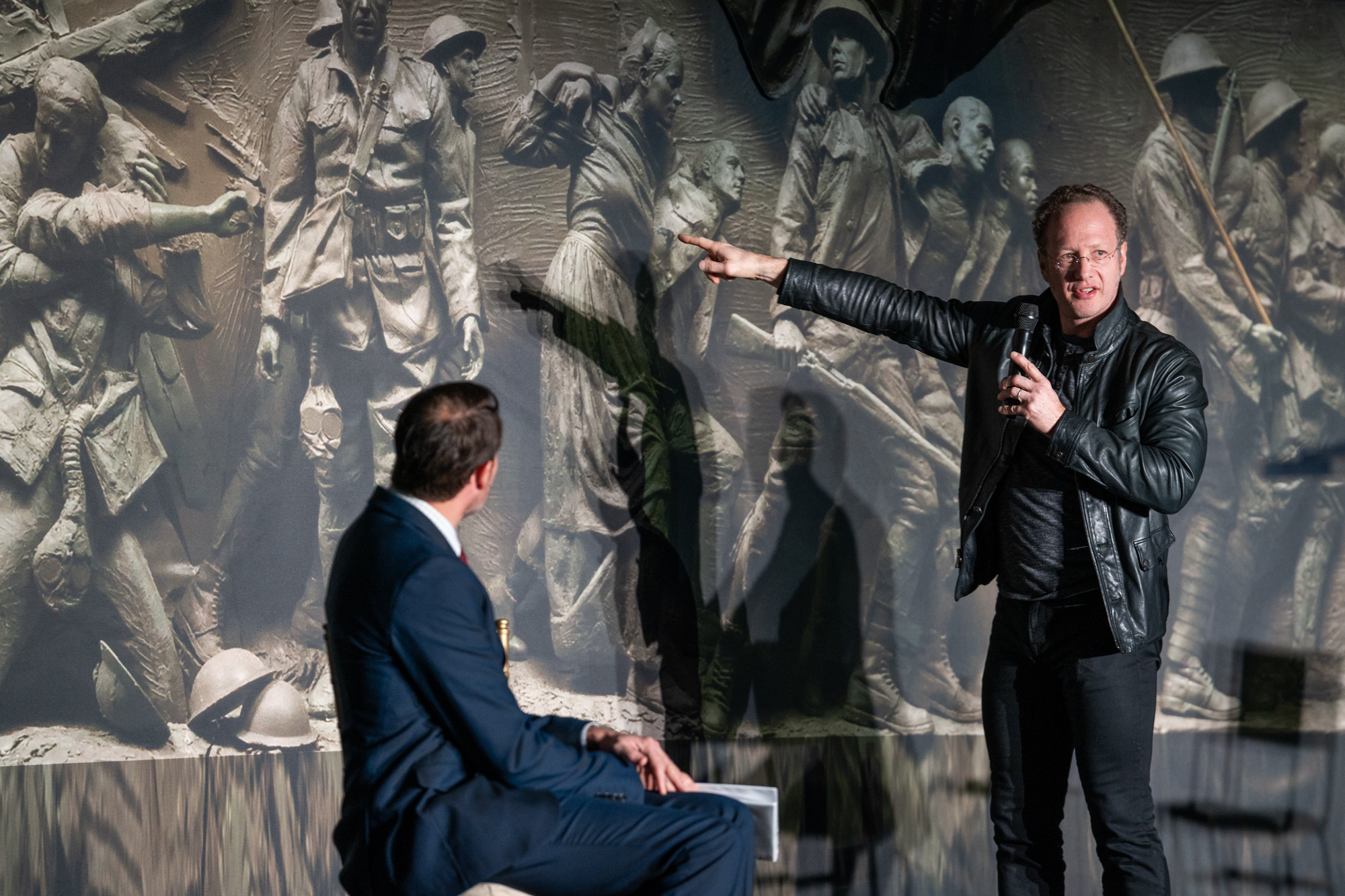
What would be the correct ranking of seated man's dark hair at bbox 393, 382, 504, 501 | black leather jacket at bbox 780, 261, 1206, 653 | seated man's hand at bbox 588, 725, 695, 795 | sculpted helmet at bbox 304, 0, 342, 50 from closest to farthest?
seated man's dark hair at bbox 393, 382, 504, 501 < seated man's hand at bbox 588, 725, 695, 795 < black leather jacket at bbox 780, 261, 1206, 653 < sculpted helmet at bbox 304, 0, 342, 50

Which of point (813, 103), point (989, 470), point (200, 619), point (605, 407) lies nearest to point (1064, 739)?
point (989, 470)

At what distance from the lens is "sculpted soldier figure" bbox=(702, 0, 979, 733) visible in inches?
136

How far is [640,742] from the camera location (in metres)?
1.92

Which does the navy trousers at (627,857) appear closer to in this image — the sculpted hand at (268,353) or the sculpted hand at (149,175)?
the sculpted hand at (268,353)

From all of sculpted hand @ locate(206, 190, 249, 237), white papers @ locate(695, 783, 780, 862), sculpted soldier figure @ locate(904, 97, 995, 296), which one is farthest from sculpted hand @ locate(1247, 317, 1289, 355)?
sculpted hand @ locate(206, 190, 249, 237)

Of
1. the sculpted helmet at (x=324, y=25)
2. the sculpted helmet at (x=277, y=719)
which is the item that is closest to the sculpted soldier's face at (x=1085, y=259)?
the sculpted helmet at (x=324, y=25)

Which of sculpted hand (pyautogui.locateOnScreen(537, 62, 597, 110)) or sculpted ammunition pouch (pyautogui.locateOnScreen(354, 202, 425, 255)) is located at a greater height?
sculpted hand (pyautogui.locateOnScreen(537, 62, 597, 110))

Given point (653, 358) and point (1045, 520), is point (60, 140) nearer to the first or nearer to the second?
point (653, 358)

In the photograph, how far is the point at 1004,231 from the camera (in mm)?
3535

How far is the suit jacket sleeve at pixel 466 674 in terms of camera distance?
1.61m

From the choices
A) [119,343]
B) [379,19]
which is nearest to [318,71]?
[379,19]

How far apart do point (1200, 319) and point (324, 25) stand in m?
3.15

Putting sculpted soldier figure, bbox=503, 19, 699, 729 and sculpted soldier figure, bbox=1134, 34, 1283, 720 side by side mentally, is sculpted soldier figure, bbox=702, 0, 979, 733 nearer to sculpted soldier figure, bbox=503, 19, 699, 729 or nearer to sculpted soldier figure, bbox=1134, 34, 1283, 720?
sculpted soldier figure, bbox=503, 19, 699, 729

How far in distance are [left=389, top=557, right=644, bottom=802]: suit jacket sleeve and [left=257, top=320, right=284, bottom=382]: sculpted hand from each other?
1.87 m
